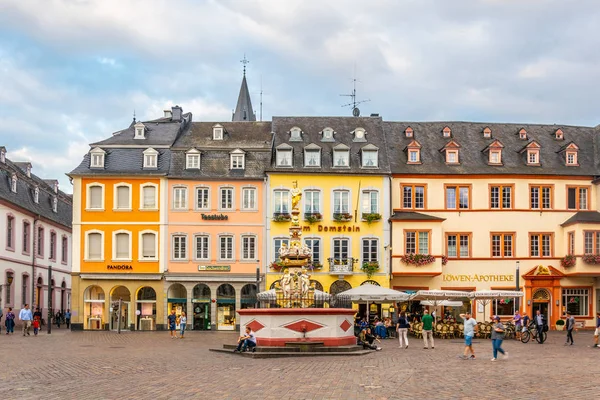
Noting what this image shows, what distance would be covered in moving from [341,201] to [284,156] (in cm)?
466

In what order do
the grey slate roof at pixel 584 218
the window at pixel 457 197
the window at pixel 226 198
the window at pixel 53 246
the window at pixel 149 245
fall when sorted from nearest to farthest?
the grey slate roof at pixel 584 218 < the window at pixel 149 245 < the window at pixel 226 198 < the window at pixel 457 197 < the window at pixel 53 246

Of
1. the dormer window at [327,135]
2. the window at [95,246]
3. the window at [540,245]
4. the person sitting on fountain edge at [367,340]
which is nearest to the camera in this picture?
the person sitting on fountain edge at [367,340]

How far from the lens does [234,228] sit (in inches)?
2301

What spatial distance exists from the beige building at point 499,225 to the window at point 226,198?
1036cm

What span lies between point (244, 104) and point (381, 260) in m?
43.6

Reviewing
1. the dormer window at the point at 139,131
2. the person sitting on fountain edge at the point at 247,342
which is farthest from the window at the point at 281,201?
the person sitting on fountain edge at the point at 247,342

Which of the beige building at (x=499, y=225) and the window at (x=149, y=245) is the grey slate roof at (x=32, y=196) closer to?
the window at (x=149, y=245)

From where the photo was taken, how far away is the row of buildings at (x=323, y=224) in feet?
189

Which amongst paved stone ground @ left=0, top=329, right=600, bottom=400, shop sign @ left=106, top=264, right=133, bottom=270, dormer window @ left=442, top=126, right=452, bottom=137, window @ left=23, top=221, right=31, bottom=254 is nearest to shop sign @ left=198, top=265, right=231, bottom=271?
shop sign @ left=106, top=264, right=133, bottom=270

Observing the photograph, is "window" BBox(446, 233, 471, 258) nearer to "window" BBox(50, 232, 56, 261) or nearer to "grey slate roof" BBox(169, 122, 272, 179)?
"grey slate roof" BBox(169, 122, 272, 179)

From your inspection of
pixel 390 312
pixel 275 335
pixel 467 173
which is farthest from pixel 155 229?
pixel 275 335

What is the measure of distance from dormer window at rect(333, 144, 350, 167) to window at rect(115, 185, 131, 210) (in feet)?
43.4

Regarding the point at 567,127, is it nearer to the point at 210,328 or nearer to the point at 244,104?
A: the point at 210,328

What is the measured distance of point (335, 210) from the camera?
58.9 m
